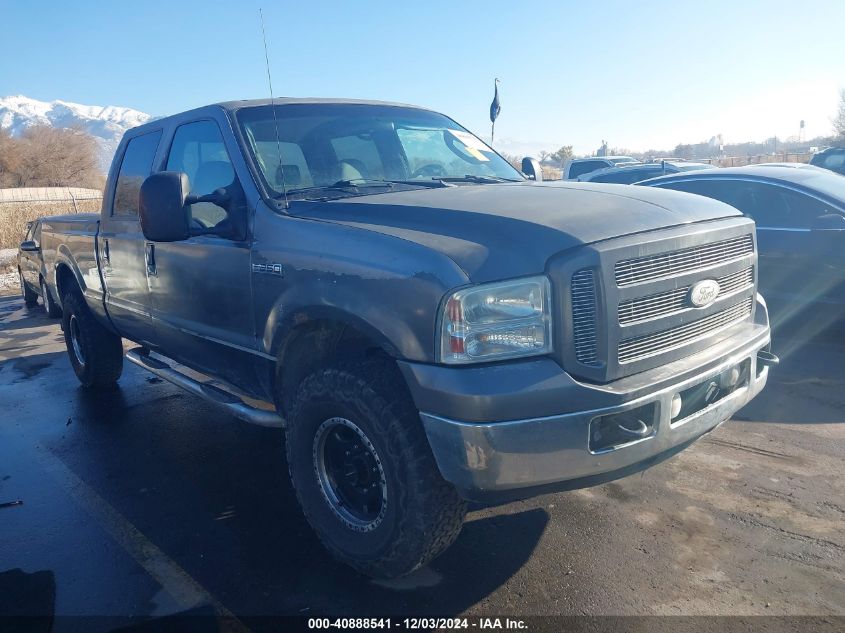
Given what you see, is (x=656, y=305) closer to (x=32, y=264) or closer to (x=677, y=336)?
(x=677, y=336)

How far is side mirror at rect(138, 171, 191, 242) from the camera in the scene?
3227 millimetres

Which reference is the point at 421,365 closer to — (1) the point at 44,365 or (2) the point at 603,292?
(2) the point at 603,292

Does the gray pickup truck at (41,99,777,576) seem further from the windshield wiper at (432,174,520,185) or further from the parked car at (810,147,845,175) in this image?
the parked car at (810,147,845,175)

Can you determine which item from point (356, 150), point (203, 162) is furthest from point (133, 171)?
point (356, 150)

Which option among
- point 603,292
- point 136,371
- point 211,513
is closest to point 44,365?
point 136,371

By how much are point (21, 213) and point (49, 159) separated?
38519mm

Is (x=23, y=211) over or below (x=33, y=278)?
over

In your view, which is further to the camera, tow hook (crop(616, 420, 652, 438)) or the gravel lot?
the gravel lot

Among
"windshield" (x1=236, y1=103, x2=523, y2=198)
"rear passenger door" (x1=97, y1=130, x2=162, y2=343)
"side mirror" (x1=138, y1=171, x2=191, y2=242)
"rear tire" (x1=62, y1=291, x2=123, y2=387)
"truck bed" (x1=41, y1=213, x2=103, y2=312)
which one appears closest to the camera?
"side mirror" (x1=138, y1=171, x2=191, y2=242)

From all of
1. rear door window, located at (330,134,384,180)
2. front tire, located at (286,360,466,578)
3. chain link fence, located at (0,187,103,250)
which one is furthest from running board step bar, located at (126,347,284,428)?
chain link fence, located at (0,187,103,250)

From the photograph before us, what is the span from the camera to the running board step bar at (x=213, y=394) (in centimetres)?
341

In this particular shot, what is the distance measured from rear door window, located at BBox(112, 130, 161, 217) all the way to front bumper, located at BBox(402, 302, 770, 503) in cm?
306

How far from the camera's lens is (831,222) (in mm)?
5652

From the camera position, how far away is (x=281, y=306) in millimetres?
3111
